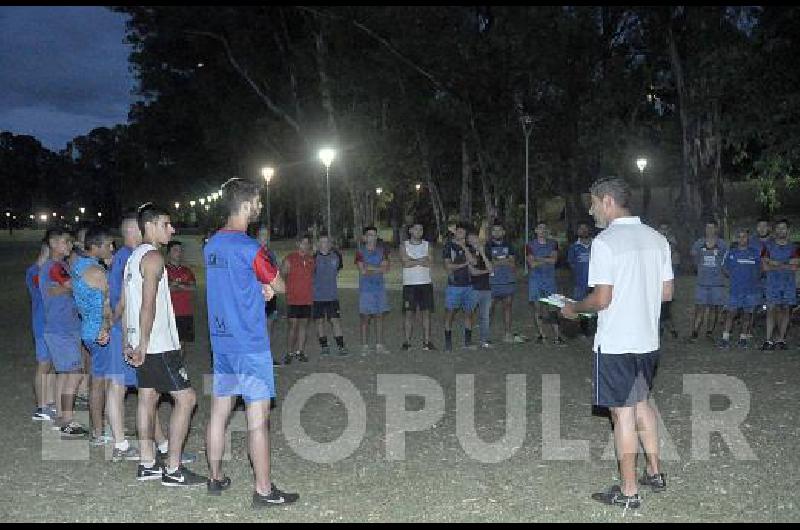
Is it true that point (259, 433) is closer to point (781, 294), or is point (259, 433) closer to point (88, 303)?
point (88, 303)

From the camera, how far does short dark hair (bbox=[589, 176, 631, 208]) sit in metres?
5.31

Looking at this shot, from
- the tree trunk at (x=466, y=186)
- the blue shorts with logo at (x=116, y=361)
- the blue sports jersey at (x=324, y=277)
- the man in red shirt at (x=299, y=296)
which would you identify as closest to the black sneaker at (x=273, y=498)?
the blue shorts with logo at (x=116, y=361)

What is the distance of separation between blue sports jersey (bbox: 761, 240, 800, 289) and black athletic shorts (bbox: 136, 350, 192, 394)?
29.6 ft

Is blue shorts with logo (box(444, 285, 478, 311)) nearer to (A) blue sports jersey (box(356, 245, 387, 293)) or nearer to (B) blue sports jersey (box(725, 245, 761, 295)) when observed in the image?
(A) blue sports jersey (box(356, 245, 387, 293))

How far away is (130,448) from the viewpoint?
6.57 meters

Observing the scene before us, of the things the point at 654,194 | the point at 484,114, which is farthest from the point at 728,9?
the point at 654,194

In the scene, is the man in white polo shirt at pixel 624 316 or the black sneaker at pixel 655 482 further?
the black sneaker at pixel 655 482

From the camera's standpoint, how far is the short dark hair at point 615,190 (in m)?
5.31

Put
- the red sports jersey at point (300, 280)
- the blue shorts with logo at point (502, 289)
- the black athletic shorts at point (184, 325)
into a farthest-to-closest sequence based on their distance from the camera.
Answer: the blue shorts with logo at point (502, 289), the red sports jersey at point (300, 280), the black athletic shorts at point (184, 325)

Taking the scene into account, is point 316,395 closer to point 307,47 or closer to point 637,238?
point 637,238

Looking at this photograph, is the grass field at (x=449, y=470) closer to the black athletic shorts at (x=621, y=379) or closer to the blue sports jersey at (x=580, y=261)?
the black athletic shorts at (x=621, y=379)

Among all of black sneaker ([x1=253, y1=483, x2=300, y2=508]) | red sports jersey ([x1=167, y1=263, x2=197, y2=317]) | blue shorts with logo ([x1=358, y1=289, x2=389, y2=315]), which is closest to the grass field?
black sneaker ([x1=253, y1=483, x2=300, y2=508])

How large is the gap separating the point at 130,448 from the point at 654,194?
73.1 meters

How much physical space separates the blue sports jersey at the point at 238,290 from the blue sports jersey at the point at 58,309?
2876 mm
